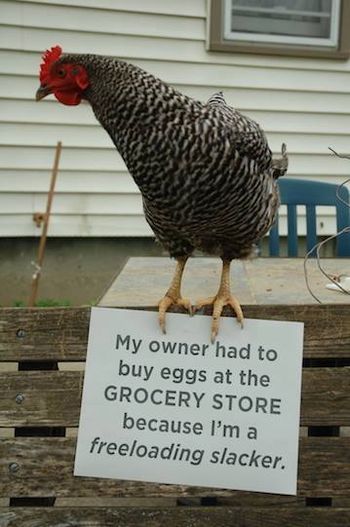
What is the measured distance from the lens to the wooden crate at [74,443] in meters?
1.63

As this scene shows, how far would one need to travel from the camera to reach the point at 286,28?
5094mm

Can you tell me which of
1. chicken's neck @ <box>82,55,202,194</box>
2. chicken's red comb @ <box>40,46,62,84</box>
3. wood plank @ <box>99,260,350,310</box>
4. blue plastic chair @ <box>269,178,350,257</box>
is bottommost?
wood plank @ <box>99,260,350,310</box>

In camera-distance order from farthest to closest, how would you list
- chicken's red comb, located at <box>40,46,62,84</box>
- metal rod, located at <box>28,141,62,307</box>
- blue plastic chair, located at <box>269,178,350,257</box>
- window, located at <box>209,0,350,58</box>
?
window, located at <box>209,0,350,58</box>
metal rod, located at <box>28,141,62,307</box>
blue plastic chair, located at <box>269,178,350,257</box>
chicken's red comb, located at <box>40,46,62,84</box>

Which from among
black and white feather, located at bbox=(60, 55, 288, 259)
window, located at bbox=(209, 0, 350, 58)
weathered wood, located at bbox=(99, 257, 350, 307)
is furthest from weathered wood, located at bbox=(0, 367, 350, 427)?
window, located at bbox=(209, 0, 350, 58)

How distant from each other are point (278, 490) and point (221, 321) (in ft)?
1.45

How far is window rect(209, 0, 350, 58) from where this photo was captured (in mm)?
4949

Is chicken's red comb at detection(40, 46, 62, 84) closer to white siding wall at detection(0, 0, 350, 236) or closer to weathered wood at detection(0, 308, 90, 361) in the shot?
weathered wood at detection(0, 308, 90, 361)

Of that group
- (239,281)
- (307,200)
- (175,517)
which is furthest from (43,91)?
(307,200)

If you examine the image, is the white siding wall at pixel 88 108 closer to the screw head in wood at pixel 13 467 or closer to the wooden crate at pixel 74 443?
the wooden crate at pixel 74 443

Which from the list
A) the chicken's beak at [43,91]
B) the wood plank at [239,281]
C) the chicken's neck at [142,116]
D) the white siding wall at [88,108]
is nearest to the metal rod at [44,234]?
the white siding wall at [88,108]

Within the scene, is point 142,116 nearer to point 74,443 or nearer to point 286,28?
point 74,443

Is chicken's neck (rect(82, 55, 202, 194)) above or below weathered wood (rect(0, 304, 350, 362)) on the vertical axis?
above

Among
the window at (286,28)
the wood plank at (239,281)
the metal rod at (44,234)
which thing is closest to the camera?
the wood plank at (239,281)

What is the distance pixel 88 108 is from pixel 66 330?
3.52 m
